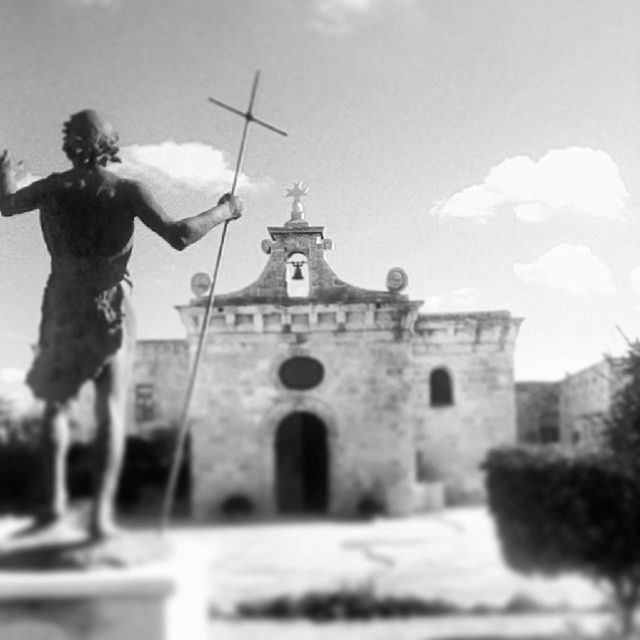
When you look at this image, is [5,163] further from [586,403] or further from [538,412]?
[586,403]

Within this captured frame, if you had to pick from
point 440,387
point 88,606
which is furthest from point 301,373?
point 88,606

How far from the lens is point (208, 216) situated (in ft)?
11.4

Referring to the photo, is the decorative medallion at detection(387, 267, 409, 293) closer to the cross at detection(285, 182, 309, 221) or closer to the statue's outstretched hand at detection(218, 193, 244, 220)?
the cross at detection(285, 182, 309, 221)

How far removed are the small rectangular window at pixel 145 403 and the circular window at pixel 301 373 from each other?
A: 11.5 ft

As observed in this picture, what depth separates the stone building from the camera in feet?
19.8

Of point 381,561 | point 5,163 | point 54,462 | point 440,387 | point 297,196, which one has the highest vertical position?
point 297,196

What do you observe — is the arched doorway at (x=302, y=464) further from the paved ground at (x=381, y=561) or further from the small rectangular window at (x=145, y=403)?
the small rectangular window at (x=145, y=403)

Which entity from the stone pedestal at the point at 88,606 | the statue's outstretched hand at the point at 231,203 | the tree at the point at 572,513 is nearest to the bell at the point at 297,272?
the tree at the point at 572,513

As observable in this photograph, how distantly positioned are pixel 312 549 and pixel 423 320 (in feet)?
9.81

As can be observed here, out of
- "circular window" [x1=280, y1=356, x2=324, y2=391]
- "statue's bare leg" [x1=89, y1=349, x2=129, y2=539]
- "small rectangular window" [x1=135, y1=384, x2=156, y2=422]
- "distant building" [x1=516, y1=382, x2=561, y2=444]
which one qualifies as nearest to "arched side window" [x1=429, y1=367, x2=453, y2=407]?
"distant building" [x1=516, y1=382, x2=561, y2=444]

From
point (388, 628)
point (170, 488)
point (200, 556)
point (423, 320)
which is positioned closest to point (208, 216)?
point (170, 488)

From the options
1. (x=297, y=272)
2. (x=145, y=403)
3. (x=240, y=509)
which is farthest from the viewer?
(x=297, y=272)

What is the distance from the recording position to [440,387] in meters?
6.96

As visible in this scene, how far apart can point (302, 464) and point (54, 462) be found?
6173 mm
